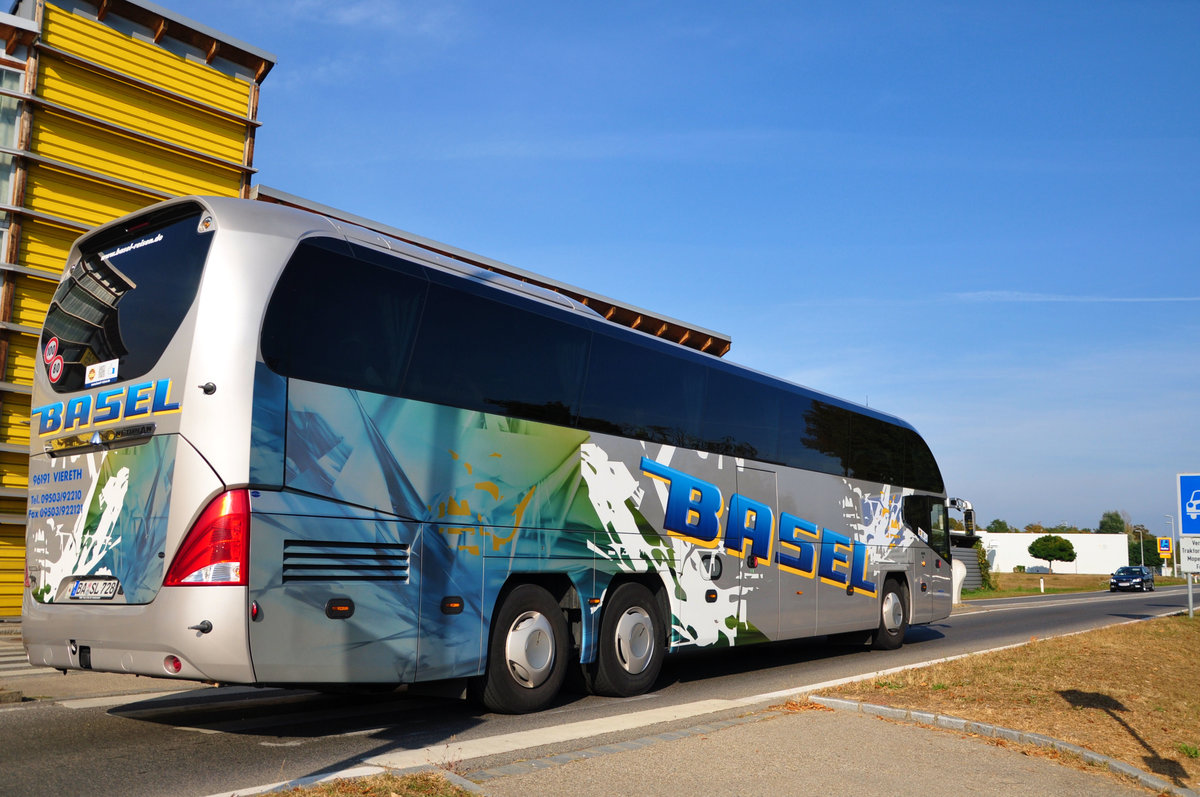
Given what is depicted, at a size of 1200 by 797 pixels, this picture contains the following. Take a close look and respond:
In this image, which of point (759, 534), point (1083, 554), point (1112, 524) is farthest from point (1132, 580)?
point (1112, 524)

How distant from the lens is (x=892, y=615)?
1579 cm

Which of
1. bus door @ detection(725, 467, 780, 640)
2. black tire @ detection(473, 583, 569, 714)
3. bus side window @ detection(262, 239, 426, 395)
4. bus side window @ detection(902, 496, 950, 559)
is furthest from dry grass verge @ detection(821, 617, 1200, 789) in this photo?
bus side window @ detection(262, 239, 426, 395)

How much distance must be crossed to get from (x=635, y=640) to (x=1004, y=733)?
3.69 metres

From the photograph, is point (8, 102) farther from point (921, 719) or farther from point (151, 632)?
point (921, 719)

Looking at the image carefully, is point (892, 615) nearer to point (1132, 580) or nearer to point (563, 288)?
point (563, 288)

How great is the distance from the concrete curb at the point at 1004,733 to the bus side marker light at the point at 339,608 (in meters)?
4.44

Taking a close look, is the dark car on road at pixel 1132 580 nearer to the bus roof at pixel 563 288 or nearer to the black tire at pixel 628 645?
the bus roof at pixel 563 288

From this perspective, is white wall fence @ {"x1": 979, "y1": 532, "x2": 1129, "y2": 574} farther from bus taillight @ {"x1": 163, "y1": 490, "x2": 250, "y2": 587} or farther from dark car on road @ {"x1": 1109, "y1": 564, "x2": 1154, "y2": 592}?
bus taillight @ {"x1": 163, "y1": 490, "x2": 250, "y2": 587}

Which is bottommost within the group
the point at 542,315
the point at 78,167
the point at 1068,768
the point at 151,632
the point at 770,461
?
the point at 1068,768

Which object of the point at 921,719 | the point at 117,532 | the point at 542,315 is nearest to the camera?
the point at 117,532

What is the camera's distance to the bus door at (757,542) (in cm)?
1192

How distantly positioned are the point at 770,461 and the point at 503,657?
5525 millimetres

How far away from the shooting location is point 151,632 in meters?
6.45

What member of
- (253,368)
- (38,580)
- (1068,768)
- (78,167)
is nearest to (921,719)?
(1068,768)
